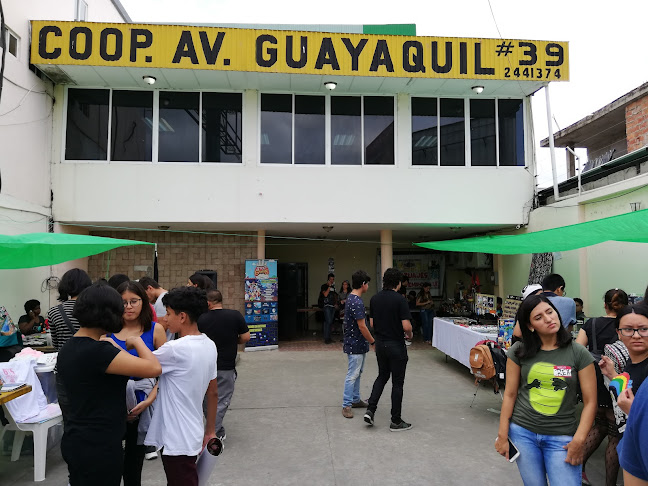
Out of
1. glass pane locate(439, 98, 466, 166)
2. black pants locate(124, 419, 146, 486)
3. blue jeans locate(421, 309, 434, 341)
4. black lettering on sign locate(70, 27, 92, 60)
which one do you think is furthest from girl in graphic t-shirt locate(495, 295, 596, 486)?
black lettering on sign locate(70, 27, 92, 60)

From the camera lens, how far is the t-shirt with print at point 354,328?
4898 mm

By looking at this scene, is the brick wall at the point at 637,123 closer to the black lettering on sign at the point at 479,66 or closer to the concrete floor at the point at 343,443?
the black lettering on sign at the point at 479,66

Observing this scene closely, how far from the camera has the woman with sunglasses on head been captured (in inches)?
107

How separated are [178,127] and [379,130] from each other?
4510 millimetres

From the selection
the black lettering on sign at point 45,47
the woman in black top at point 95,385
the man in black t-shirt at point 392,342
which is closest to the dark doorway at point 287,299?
the man in black t-shirt at point 392,342

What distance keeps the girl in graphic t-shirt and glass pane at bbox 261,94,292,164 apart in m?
7.57

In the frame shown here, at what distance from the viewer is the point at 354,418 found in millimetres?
4922

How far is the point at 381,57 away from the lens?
28.3 ft

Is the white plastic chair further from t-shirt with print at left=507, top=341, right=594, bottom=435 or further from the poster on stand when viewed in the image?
the poster on stand

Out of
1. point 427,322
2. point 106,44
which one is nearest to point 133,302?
point 106,44

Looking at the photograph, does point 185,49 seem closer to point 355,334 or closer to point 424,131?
point 424,131

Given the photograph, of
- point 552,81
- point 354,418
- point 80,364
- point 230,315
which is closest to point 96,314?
point 80,364

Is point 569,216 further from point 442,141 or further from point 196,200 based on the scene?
point 196,200

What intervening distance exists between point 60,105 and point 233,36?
159 inches
